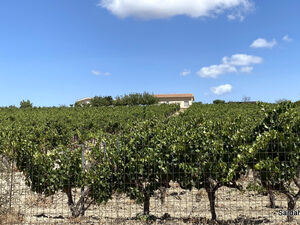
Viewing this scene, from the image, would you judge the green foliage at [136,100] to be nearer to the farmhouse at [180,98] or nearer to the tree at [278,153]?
the farmhouse at [180,98]

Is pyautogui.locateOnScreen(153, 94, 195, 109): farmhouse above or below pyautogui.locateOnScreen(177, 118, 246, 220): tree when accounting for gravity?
above

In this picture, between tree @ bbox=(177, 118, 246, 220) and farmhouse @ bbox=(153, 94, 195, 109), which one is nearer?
tree @ bbox=(177, 118, 246, 220)

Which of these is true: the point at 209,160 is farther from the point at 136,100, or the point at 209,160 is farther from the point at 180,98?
the point at 180,98

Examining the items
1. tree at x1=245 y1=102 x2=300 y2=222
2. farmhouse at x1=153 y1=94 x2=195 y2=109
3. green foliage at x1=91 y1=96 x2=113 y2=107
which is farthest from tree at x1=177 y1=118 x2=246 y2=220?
farmhouse at x1=153 y1=94 x2=195 y2=109

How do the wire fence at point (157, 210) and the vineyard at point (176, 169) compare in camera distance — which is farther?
the wire fence at point (157, 210)

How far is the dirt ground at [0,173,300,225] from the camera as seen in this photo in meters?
5.77

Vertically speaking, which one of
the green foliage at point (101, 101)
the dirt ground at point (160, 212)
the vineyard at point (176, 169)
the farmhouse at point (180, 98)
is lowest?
the dirt ground at point (160, 212)

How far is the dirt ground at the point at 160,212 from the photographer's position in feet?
18.9

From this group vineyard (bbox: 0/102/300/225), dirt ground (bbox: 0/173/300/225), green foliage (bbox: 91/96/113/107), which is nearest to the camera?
vineyard (bbox: 0/102/300/225)

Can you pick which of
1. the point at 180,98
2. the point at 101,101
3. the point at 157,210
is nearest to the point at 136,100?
the point at 101,101

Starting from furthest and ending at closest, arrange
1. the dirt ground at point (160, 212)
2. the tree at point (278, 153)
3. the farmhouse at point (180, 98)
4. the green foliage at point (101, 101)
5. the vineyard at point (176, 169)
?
1. the farmhouse at point (180, 98)
2. the green foliage at point (101, 101)
3. the dirt ground at point (160, 212)
4. the vineyard at point (176, 169)
5. the tree at point (278, 153)

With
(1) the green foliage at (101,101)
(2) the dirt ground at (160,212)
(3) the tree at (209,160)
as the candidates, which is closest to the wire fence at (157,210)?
(2) the dirt ground at (160,212)

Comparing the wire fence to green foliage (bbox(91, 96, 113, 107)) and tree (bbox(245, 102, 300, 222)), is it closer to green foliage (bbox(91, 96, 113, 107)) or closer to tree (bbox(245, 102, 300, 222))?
tree (bbox(245, 102, 300, 222))

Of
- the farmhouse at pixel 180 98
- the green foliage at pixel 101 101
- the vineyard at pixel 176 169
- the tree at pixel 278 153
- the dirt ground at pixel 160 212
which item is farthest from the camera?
the farmhouse at pixel 180 98
